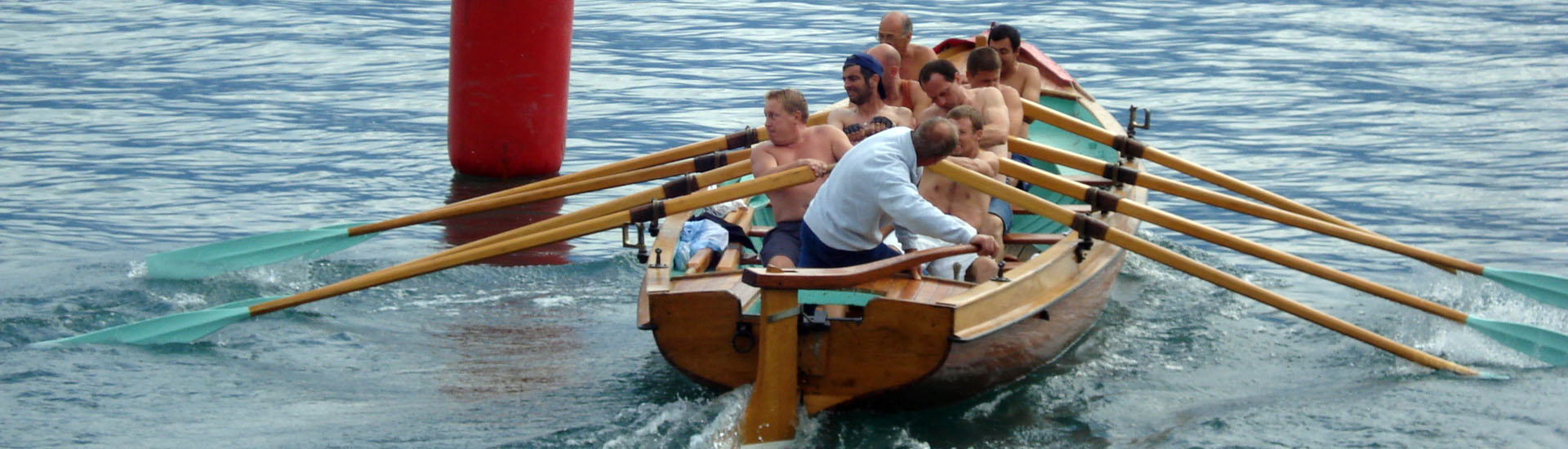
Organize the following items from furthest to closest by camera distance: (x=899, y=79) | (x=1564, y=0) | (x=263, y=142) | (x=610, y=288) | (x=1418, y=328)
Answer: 1. (x=1564, y=0)
2. (x=263, y=142)
3. (x=899, y=79)
4. (x=610, y=288)
5. (x=1418, y=328)

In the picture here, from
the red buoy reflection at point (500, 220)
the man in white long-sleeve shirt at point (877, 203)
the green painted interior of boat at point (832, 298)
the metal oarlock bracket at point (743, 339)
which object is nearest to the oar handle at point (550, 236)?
the man in white long-sleeve shirt at point (877, 203)

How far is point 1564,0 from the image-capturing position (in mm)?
23188

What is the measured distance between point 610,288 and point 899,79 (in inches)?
101

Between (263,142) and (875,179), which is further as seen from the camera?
(263,142)

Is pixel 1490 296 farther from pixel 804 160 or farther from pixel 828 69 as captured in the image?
pixel 828 69

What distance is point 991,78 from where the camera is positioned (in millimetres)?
10562

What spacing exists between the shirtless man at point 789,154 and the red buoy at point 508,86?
3.75 m

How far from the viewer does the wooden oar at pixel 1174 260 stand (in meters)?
8.02

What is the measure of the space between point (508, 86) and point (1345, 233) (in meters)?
6.21

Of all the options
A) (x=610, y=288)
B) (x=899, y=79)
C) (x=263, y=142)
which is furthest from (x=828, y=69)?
(x=610, y=288)

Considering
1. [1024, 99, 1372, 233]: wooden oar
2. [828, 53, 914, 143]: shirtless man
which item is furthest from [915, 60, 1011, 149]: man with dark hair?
[1024, 99, 1372, 233]: wooden oar

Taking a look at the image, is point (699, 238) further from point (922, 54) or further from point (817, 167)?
point (922, 54)

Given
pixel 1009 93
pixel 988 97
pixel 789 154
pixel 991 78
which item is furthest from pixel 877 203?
pixel 1009 93

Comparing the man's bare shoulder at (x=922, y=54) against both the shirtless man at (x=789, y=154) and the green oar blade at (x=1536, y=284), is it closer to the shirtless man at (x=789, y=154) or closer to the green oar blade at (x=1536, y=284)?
the shirtless man at (x=789, y=154)
